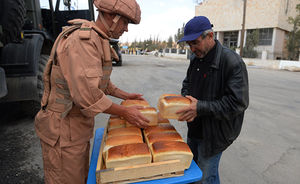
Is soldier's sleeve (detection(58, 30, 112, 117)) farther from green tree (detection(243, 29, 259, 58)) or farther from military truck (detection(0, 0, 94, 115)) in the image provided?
green tree (detection(243, 29, 259, 58))

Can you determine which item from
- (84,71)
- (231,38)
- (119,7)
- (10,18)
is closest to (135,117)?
(84,71)

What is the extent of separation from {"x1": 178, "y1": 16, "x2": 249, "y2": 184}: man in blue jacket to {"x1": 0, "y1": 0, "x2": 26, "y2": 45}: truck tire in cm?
274

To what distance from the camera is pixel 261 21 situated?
1254 inches

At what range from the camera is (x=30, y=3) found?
15.1 ft

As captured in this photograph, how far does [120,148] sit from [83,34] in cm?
83

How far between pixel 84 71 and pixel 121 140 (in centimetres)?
58

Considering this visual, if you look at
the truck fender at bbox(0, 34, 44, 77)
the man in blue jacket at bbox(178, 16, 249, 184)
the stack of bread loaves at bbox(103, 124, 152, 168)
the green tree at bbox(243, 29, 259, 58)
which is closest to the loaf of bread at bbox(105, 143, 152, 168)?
the stack of bread loaves at bbox(103, 124, 152, 168)

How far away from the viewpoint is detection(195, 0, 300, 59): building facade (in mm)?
30453

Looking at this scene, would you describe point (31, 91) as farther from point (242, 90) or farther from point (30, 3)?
point (242, 90)

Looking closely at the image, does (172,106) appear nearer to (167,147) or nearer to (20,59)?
(167,147)

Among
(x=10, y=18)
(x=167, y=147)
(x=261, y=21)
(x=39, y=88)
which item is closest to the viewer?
(x=167, y=147)

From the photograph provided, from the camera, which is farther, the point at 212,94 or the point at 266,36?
the point at 266,36

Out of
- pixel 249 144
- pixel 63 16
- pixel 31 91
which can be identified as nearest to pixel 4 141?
pixel 31 91

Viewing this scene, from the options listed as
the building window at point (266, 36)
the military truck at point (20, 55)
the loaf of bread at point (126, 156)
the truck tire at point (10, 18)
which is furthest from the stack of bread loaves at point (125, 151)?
the building window at point (266, 36)
